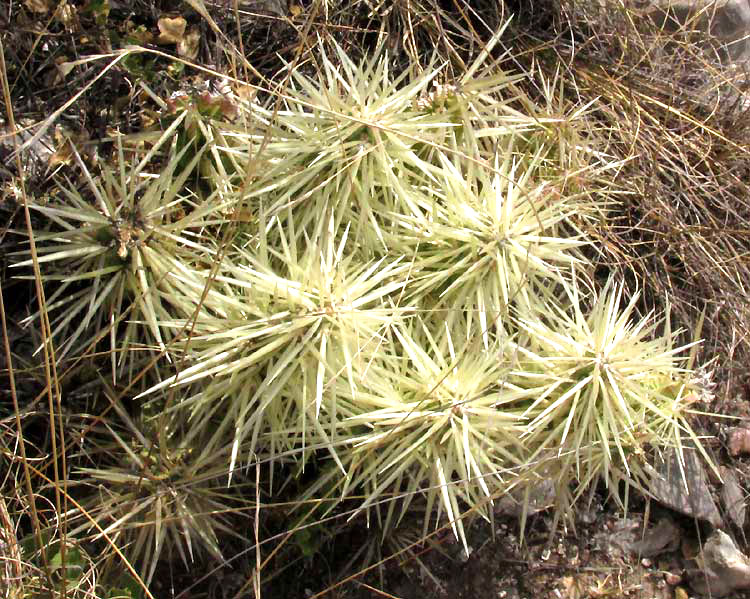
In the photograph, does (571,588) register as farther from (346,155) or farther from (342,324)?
(346,155)

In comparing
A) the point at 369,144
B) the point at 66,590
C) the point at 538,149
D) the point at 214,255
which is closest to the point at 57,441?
the point at 66,590

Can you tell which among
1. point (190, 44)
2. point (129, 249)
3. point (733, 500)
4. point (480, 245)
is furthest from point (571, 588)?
point (190, 44)

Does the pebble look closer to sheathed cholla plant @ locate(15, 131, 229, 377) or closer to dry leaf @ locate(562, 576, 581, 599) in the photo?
dry leaf @ locate(562, 576, 581, 599)

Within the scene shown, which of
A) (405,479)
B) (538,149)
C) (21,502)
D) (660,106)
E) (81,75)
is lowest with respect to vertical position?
(405,479)

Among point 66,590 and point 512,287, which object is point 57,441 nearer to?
point 66,590

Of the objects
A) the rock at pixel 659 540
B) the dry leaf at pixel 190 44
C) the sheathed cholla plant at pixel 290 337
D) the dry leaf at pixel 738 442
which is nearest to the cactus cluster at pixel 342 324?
the sheathed cholla plant at pixel 290 337

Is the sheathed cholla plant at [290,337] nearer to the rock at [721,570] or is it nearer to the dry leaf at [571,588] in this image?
the dry leaf at [571,588]

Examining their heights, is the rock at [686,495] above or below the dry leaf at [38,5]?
below
